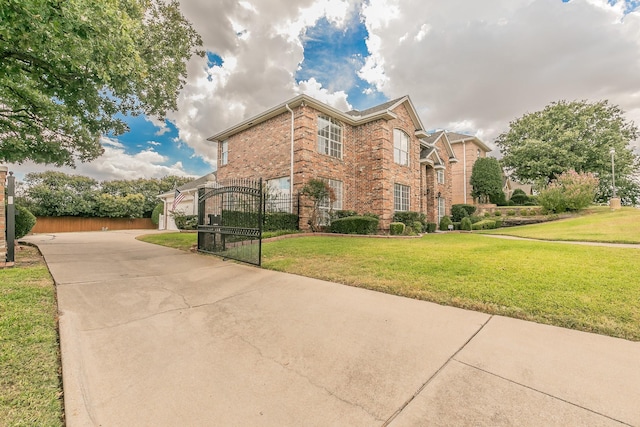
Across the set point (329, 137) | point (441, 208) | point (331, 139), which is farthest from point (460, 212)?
point (329, 137)

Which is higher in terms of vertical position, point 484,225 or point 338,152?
point 338,152

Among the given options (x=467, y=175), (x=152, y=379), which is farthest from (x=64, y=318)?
(x=467, y=175)

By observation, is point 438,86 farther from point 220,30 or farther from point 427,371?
point 427,371

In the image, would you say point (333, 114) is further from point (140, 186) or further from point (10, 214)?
point (140, 186)

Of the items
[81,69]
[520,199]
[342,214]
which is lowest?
[342,214]

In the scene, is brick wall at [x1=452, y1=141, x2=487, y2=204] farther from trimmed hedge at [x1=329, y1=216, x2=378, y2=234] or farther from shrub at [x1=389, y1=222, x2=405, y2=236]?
trimmed hedge at [x1=329, y1=216, x2=378, y2=234]

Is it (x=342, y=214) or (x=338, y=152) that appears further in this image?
(x=338, y=152)

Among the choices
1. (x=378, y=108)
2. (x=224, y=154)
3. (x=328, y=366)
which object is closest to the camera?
(x=328, y=366)

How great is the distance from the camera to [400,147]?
15375 millimetres

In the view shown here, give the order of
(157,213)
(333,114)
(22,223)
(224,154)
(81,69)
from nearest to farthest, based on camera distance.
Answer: (81,69) < (22,223) < (333,114) < (224,154) < (157,213)

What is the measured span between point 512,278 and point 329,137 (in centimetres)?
1100

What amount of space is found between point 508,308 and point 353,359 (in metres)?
2.42

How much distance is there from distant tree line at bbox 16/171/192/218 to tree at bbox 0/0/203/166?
60.9 feet

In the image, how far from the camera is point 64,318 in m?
3.10
